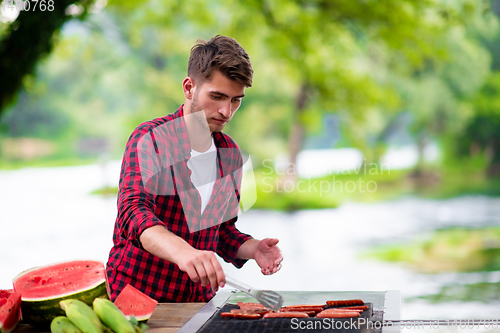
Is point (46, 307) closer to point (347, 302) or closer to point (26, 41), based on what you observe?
point (347, 302)

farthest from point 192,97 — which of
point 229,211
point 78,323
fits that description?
point 78,323

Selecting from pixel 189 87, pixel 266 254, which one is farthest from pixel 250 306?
pixel 189 87

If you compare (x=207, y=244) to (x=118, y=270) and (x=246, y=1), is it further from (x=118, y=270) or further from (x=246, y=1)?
(x=246, y=1)

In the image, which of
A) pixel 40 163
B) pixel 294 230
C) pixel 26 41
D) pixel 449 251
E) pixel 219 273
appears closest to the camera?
pixel 219 273

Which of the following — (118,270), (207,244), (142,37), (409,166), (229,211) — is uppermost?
(142,37)

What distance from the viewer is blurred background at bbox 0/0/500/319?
419 inches

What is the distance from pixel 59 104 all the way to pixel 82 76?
0.90 meters

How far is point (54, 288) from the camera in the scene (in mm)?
1521

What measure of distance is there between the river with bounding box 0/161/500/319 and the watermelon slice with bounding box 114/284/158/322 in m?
8.03

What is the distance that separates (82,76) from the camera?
1274 centimetres

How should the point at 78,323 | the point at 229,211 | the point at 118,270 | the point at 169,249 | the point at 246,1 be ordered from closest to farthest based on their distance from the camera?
the point at 78,323, the point at 169,249, the point at 118,270, the point at 229,211, the point at 246,1

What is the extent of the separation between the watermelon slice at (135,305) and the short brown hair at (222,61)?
2.49 ft

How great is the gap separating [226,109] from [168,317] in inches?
27.9

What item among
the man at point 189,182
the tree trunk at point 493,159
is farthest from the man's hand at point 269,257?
the tree trunk at point 493,159
